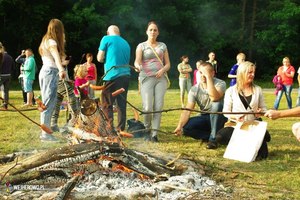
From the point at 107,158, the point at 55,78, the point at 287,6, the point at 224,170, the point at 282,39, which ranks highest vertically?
the point at 287,6

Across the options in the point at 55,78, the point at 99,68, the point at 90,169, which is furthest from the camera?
the point at 99,68

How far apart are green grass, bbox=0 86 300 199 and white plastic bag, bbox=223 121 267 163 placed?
0.12 meters

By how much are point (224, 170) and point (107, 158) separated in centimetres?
151

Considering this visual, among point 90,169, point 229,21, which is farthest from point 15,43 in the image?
point 90,169

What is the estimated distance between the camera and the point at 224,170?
13.6 feet

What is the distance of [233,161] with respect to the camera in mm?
4617

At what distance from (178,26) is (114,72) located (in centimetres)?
2197

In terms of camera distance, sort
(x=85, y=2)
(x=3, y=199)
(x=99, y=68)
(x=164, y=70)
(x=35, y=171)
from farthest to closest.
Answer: (x=99, y=68) < (x=85, y=2) < (x=164, y=70) < (x=35, y=171) < (x=3, y=199)

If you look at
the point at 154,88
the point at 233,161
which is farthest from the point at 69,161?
the point at 154,88

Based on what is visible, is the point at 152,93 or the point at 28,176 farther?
the point at 152,93

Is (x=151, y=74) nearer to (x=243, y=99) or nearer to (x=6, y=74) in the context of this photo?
(x=243, y=99)

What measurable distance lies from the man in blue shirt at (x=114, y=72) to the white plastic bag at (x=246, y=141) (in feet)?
6.57

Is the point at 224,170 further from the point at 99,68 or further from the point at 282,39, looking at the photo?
the point at 282,39

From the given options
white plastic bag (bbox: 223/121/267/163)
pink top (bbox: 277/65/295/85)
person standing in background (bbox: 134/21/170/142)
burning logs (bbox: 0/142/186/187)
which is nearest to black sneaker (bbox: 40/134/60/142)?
person standing in background (bbox: 134/21/170/142)
